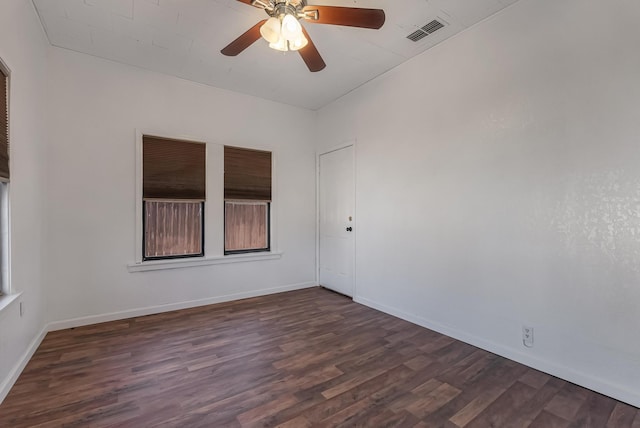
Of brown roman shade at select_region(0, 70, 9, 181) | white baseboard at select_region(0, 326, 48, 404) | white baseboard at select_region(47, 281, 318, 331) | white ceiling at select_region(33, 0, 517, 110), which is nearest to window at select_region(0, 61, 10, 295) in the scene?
brown roman shade at select_region(0, 70, 9, 181)

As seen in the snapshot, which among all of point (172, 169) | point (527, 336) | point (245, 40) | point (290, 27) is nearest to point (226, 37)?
point (245, 40)

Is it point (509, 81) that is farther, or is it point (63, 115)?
point (63, 115)

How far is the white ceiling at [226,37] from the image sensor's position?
2.43 metres

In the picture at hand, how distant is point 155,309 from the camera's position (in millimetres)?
3500

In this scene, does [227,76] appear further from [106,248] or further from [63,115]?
[106,248]

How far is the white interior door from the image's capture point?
4191 millimetres

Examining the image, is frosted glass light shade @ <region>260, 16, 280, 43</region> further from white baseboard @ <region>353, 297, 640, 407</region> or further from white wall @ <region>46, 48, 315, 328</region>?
white baseboard @ <region>353, 297, 640, 407</region>

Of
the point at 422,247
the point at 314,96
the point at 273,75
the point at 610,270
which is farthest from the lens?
the point at 314,96

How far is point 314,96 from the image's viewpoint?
4.27 m

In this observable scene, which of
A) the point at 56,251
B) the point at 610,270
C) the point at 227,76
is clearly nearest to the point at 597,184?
the point at 610,270

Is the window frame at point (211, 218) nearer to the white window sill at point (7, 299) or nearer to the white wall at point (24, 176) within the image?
the white wall at point (24, 176)

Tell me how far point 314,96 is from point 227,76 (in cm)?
127

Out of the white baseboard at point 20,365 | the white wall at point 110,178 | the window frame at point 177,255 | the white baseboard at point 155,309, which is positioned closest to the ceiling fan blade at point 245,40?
the white wall at point 110,178

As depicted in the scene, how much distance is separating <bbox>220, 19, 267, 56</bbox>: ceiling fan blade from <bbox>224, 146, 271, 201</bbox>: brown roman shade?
178 centimetres
